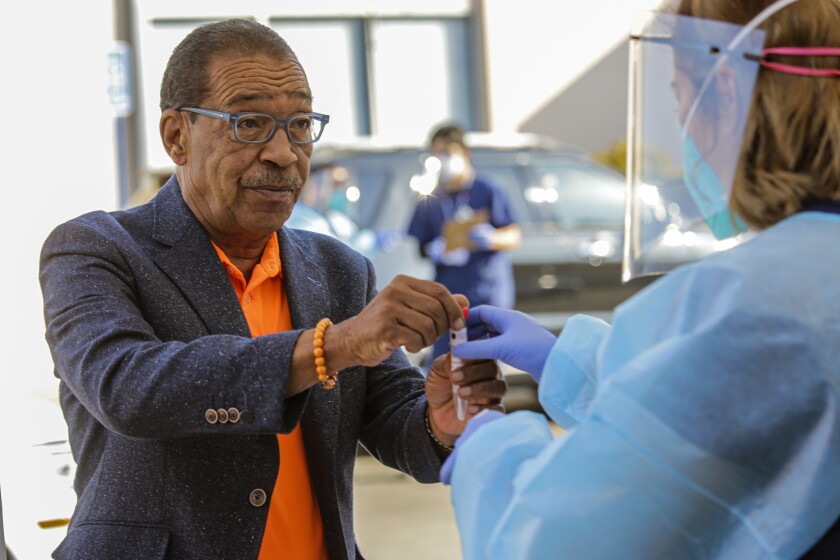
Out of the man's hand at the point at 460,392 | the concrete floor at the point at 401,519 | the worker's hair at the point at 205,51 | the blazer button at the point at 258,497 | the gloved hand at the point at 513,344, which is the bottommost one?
the concrete floor at the point at 401,519

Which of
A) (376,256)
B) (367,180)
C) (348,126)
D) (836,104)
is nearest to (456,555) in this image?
(376,256)

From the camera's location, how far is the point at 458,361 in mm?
1966

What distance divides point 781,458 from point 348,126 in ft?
55.9

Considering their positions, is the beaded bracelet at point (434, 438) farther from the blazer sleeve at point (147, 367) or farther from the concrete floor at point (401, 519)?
the concrete floor at point (401, 519)

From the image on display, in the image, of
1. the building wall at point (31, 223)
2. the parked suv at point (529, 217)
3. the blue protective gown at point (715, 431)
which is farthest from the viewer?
the parked suv at point (529, 217)

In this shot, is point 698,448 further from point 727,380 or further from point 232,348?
point 232,348

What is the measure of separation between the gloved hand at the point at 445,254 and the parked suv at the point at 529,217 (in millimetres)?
190

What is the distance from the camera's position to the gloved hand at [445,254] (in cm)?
662

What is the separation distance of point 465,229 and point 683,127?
501 cm

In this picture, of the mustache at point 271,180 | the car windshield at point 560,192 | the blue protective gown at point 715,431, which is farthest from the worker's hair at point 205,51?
the car windshield at point 560,192

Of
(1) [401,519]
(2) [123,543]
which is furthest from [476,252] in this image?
(2) [123,543]

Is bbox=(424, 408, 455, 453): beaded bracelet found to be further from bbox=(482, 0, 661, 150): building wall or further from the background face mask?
bbox=(482, 0, 661, 150): building wall

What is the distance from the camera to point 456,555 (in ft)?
16.3

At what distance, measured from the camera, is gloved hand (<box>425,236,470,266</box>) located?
6.62 metres
